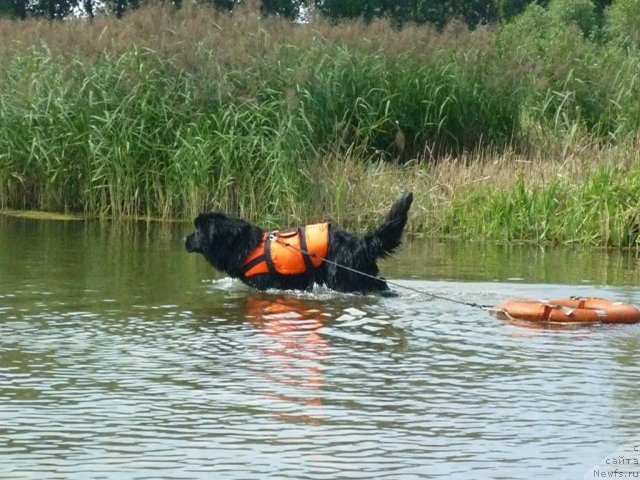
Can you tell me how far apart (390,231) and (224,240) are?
1642 millimetres

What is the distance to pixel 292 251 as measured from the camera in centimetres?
1216

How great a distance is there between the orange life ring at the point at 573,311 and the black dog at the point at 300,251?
54.6 inches

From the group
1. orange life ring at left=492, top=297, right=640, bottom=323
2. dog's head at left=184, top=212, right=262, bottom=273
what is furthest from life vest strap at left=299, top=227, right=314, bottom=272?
orange life ring at left=492, top=297, right=640, bottom=323

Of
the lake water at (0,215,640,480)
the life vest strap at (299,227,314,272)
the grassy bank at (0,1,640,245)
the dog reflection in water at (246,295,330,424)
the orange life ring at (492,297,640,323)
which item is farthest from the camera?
the grassy bank at (0,1,640,245)

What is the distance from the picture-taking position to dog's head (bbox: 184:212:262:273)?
41.0 feet

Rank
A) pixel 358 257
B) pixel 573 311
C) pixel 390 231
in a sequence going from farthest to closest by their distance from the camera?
pixel 358 257, pixel 390 231, pixel 573 311

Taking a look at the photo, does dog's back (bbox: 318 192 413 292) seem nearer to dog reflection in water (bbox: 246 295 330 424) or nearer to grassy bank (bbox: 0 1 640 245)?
dog reflection in water (bbox: 246 295 330 424)

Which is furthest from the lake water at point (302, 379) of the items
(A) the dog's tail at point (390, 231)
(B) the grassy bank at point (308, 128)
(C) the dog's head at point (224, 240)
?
(B) the grassy bank at point (308, 128)

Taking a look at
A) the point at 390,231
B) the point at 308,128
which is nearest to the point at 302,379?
the point at 390,231

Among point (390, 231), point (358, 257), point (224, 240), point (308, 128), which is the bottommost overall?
point (358, 257)

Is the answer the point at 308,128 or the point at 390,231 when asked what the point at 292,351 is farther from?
the point at 308,128

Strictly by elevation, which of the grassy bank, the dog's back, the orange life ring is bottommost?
the orange life ring

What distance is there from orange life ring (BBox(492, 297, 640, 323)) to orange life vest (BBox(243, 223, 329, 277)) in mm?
1899

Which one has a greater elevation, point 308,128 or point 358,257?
point 308,128
